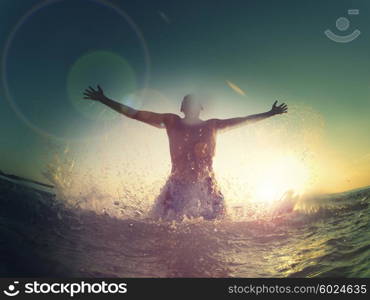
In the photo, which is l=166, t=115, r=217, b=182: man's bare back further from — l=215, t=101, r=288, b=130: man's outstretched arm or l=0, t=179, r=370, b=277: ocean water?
l=0, t=179, r=370, b=277: ocean water

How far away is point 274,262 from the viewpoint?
4.59 m

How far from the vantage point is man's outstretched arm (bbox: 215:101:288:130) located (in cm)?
502

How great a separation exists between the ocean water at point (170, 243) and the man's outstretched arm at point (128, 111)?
4.52 feet

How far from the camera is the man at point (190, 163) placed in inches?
204

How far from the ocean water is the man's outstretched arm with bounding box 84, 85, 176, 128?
1.38 m

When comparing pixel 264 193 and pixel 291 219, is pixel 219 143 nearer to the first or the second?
pixel 264 193

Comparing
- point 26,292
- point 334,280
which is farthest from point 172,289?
point 334,280

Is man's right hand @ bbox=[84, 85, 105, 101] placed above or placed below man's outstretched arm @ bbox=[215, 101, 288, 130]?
above

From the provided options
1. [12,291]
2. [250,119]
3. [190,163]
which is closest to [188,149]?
[190,163]

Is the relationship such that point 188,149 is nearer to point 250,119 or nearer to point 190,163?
point 190,163

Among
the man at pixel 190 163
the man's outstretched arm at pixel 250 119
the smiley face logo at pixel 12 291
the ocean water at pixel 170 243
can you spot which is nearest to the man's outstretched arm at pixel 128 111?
the man at pixel 190 163

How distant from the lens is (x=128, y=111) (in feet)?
16.4

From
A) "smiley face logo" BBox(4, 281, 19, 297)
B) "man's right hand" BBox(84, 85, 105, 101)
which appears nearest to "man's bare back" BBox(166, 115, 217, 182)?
"man's right hand" BBox(84, 85, 105, 101)

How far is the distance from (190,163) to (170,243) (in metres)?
1.11
